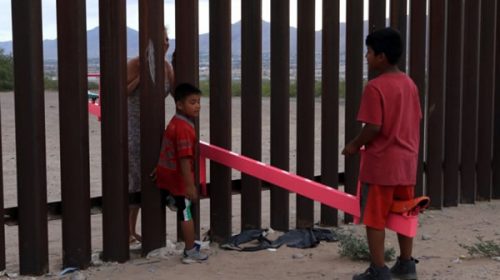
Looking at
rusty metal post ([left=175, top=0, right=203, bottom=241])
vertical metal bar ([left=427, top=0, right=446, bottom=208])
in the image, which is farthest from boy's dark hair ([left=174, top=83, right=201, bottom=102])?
vertical metal bar ([left=427, top=0, right=446, bottom=208])

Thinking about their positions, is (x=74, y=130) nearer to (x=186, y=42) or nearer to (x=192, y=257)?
(x=186, y=42)

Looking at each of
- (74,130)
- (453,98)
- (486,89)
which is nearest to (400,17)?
(453,98)

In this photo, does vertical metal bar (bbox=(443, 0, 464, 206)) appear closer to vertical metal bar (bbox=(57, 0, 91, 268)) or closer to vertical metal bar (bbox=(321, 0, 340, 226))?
vertical metal bar (bbox=(321, 0, 340, 226))

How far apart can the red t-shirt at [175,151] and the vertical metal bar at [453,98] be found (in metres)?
2.84

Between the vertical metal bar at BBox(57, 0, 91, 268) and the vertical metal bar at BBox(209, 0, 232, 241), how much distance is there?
0.98 m

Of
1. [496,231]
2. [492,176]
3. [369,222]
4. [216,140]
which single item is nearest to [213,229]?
[216,140]

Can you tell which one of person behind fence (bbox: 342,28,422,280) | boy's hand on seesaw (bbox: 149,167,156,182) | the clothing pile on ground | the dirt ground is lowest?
the dirt ground

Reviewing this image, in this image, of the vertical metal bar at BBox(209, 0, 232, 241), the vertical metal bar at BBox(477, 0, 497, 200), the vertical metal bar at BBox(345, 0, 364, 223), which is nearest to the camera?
the vertical metal bar at BBox(209, 0, 232, 241)

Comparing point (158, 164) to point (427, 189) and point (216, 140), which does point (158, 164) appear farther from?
point (427, 189)

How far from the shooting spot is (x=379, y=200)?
4305mm

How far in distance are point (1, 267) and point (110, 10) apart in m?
1.66

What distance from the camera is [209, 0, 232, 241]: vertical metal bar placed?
5.24 metres

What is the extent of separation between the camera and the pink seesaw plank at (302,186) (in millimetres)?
4340

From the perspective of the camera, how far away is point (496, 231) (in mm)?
6020
